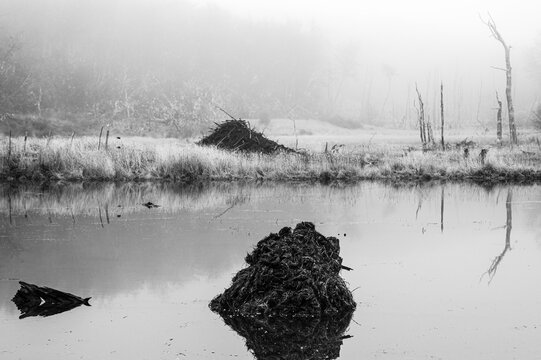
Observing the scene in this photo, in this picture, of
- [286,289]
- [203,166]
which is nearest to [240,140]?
[203,166]

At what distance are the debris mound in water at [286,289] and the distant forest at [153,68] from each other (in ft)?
166

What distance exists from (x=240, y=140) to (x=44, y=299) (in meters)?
21.5

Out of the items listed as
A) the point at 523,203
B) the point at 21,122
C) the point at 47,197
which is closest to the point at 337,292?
the point at 523,203

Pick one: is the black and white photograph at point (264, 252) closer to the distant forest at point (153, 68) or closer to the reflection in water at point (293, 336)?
the reflection in water at point (293, 336)

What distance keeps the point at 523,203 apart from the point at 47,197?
12.2 m

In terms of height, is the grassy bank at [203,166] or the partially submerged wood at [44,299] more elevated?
the grassy bank at [203,166]

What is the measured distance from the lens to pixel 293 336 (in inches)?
262

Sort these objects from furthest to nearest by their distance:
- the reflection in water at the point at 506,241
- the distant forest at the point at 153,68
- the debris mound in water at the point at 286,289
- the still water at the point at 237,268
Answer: the distant forest at the point at 153,68 < the reflection in water at the point at 506,241 < the debris mound in water at the point at 286,289 < the still water at the point at 237,268

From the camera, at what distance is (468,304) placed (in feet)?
25.9

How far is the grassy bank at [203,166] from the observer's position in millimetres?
24125

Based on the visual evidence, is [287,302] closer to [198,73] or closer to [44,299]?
[44,299]

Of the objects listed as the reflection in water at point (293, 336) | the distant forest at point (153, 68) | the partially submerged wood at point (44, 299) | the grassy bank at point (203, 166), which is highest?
the distant forest at point (153, 68)

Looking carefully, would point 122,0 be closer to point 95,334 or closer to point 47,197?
point 47,197

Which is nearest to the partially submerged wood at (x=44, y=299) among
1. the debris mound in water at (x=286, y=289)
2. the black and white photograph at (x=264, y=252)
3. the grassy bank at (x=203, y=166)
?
the black and white photograph at (x=264, y=252)
